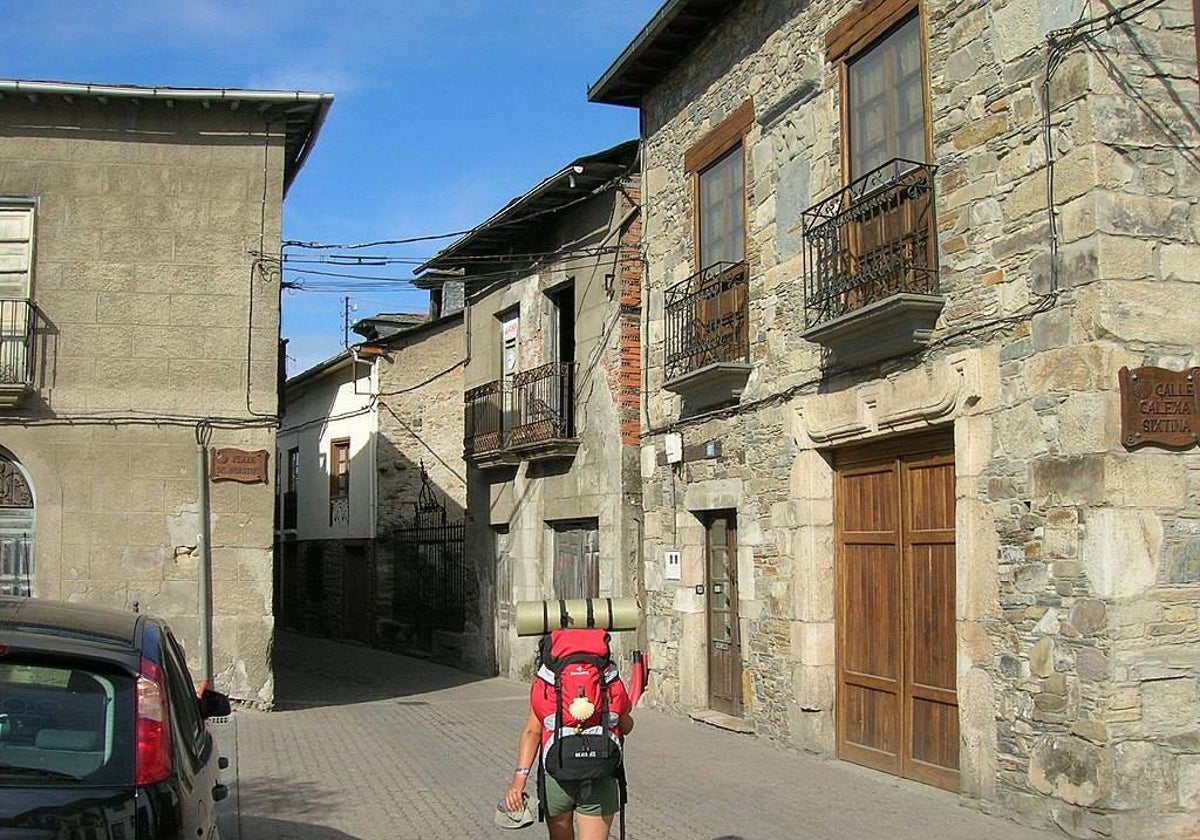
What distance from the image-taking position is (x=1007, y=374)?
25.5ft

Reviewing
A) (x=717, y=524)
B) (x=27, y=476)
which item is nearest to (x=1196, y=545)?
(x=717, y=524)

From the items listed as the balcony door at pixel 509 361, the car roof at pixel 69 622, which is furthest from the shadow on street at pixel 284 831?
the balcony door at pixel 509 361

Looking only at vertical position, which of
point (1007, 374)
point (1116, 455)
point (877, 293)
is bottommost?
point (1116, 455)

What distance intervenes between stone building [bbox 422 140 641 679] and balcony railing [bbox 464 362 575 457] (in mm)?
24

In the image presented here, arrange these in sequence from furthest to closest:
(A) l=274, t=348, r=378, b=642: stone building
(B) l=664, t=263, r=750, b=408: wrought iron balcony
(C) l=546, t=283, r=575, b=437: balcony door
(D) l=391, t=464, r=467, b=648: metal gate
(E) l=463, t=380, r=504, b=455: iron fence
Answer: (A) l=274, t=348, r=378, b=642: stone building → (D) l=391, t=464, r=467, b=648: metal gate → (E) l=463, t=380, r=504, b=455: iron fence → (C) l=546, t=283, r=575, b=437: balcony door → (B) l=664, t=263, r=750, b=408: wrought iron balcony

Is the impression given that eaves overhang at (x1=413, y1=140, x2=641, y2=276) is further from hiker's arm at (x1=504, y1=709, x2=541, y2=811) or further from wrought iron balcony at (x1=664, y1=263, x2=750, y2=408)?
hiker's arm at (x1=504, y1=709, x2=541, y2=811)

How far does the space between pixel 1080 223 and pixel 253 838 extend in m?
5.98

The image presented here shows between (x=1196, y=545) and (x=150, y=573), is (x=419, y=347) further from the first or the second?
(x=1196, y=545)

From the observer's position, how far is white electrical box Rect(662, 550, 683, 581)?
12570 millimetres

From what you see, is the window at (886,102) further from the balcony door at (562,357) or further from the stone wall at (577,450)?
the balcony door at (562,357)

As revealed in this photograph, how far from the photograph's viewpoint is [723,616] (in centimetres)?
1213

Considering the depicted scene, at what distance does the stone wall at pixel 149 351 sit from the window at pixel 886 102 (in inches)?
254

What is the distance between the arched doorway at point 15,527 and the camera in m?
12.4

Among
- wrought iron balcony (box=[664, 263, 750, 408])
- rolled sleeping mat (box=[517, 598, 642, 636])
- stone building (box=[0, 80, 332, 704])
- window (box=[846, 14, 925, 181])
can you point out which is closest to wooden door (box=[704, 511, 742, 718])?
wrought iron balcony (box=[664, 263, 750, 408])
